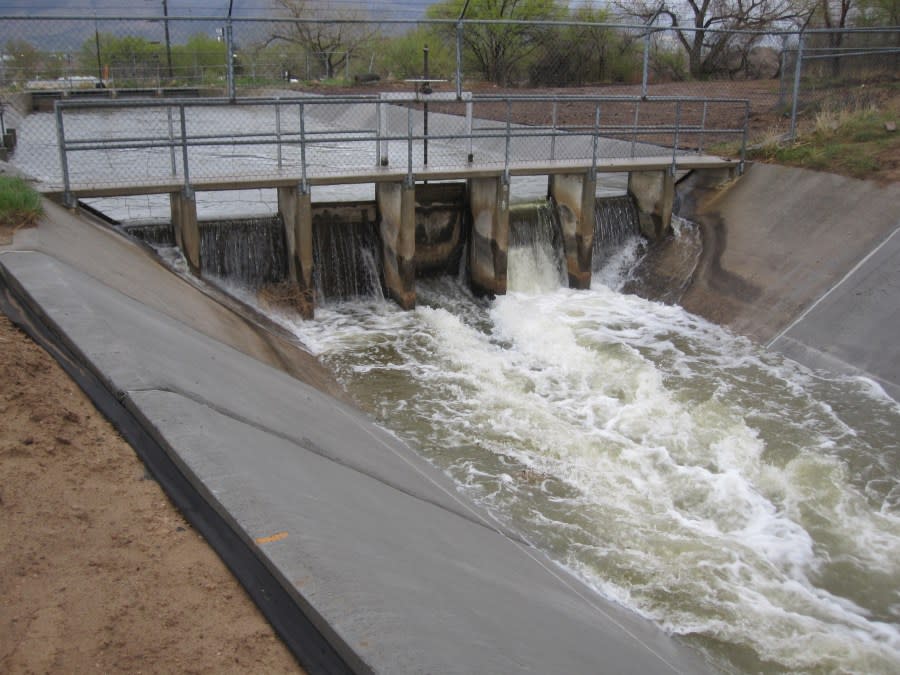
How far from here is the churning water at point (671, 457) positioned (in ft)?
19.5

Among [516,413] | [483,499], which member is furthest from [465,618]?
[516,413]

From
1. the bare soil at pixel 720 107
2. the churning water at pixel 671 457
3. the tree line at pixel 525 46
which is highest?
the tree line at pixel 525 46

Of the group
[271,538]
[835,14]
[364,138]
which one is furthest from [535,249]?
[835,14]

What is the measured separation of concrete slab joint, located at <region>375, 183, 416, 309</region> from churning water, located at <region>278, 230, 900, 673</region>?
1.29 feet

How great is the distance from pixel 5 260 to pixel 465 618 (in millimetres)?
5271

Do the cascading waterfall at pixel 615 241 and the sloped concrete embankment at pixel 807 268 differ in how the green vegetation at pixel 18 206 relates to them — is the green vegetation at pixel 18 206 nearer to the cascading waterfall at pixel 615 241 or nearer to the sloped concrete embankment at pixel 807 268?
the cascading waterfall at pixel 615 241

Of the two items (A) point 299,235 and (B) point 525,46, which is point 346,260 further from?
(B) point 525,46

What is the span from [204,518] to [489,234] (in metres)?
10.2

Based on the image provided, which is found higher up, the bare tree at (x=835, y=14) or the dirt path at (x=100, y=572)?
the bare tree at (x=835, y=14)

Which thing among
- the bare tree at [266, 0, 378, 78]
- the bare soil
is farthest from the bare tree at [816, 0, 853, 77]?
the bare tree at [266, 0, 378, 78]

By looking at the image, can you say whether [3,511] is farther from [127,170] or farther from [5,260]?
[127,170]

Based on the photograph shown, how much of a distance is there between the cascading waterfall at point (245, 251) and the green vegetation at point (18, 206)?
308cm

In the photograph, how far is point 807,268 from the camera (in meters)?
12.0

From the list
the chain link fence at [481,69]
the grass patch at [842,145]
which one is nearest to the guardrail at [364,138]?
the chain link fence at [481,69]
